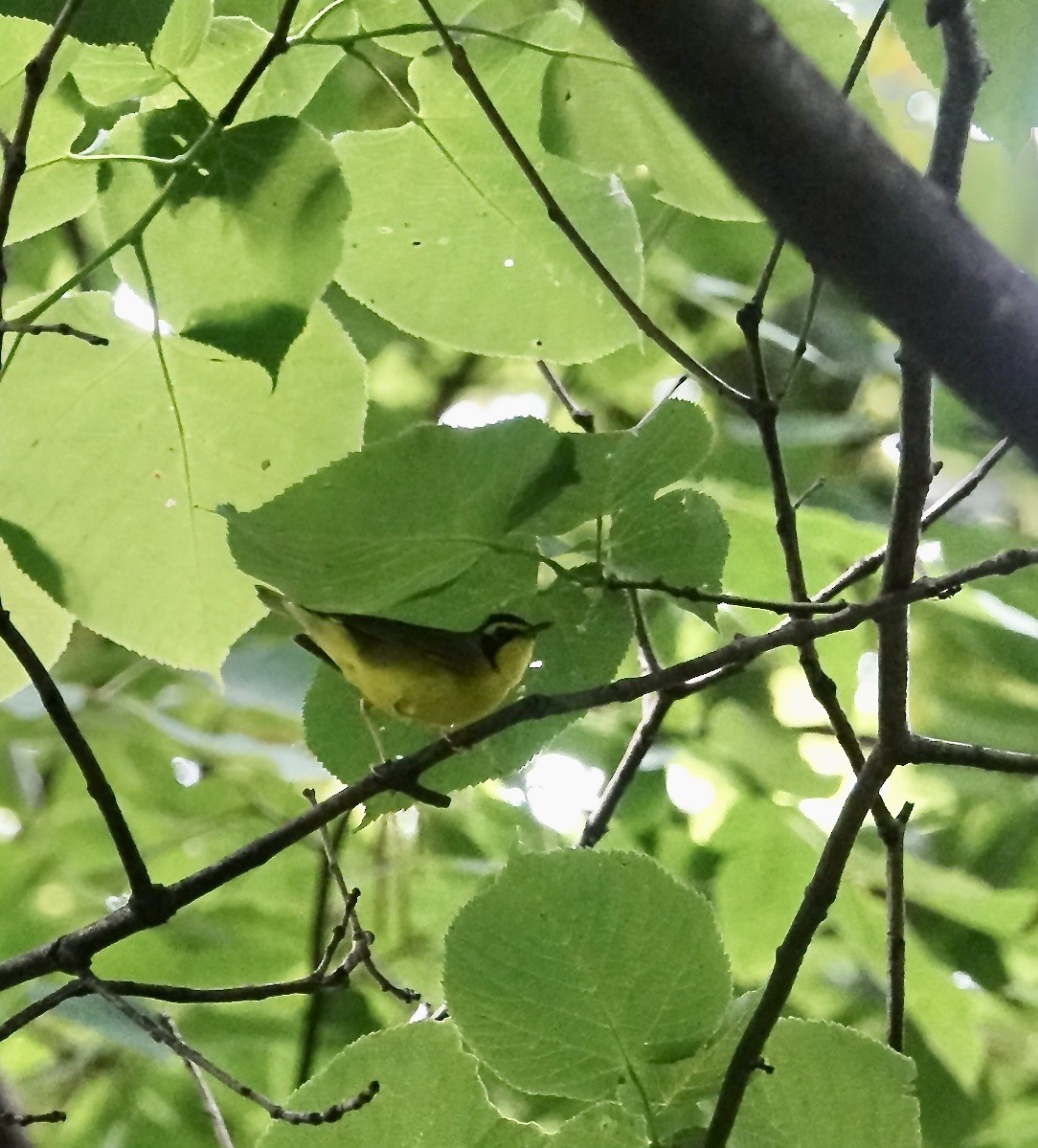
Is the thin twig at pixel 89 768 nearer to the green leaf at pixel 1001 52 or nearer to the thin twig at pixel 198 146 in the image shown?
the thin twig at pixel 198 146

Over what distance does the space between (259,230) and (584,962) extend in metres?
0.21

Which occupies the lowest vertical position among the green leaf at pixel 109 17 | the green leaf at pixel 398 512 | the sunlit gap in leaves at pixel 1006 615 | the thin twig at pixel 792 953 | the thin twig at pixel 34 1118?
the sunlit gap in leaves at pixel 1006 615

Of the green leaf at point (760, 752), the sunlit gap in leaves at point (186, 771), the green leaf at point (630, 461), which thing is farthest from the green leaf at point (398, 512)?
the sunlit gap in leaves at point (186, 771)

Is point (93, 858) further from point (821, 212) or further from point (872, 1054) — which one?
point (821, 212)

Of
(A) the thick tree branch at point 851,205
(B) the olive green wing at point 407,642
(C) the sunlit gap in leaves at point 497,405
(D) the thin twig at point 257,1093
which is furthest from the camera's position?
(C) the sunlit gap in leaves at point 497,405

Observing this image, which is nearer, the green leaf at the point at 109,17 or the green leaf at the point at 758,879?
the green leaf at the point at 109,17

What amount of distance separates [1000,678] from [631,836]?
0.26m

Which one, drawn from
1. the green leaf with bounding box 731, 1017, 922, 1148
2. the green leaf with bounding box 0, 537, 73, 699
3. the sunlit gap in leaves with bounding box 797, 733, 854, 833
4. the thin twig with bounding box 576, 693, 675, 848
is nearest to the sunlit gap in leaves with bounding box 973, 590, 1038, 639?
the sunlit gap in leaves with bounding box 797, 733, 854, 833

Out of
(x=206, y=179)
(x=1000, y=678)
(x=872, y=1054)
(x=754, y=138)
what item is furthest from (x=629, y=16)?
(x=1000, y=678)

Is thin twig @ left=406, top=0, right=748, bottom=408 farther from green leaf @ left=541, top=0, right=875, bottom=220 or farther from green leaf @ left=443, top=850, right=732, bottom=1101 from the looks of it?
green leaf @ left=443, top=850, right=732, bottom=1101

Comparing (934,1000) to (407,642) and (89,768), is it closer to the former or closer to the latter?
(407,642)

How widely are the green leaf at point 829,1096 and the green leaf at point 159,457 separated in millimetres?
204

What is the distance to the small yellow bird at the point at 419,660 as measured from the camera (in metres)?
0.40

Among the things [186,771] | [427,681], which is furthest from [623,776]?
[186,771]
